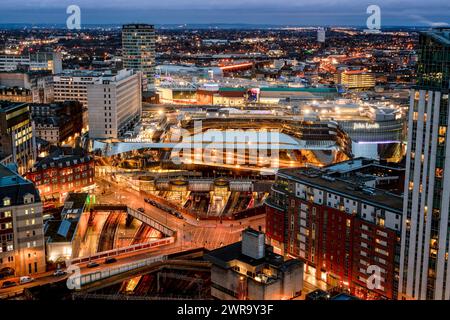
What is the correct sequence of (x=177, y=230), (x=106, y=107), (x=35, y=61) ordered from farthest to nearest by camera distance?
(x=35, y=61) < (x=106, y=107) < (x=177, y=230)

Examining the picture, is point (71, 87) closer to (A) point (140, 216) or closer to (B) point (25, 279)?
(A) point (140, 216)

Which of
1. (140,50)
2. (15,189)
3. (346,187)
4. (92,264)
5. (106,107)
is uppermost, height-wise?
(140,50)

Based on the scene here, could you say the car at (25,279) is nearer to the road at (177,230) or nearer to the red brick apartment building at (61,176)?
the road at (177,230)

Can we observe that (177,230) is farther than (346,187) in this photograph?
Yes

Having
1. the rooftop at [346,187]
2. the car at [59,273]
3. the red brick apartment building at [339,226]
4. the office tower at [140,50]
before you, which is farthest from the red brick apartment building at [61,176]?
the office tower at [140,50]

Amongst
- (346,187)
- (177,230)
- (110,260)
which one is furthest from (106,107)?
(346,187)

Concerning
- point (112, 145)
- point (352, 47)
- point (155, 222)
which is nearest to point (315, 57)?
point (352, 47)

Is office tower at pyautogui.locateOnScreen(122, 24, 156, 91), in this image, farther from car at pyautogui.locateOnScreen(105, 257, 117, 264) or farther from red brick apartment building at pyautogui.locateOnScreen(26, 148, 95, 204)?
car at pyautogui.locateOnScreen(105, 257, 117, 264)
